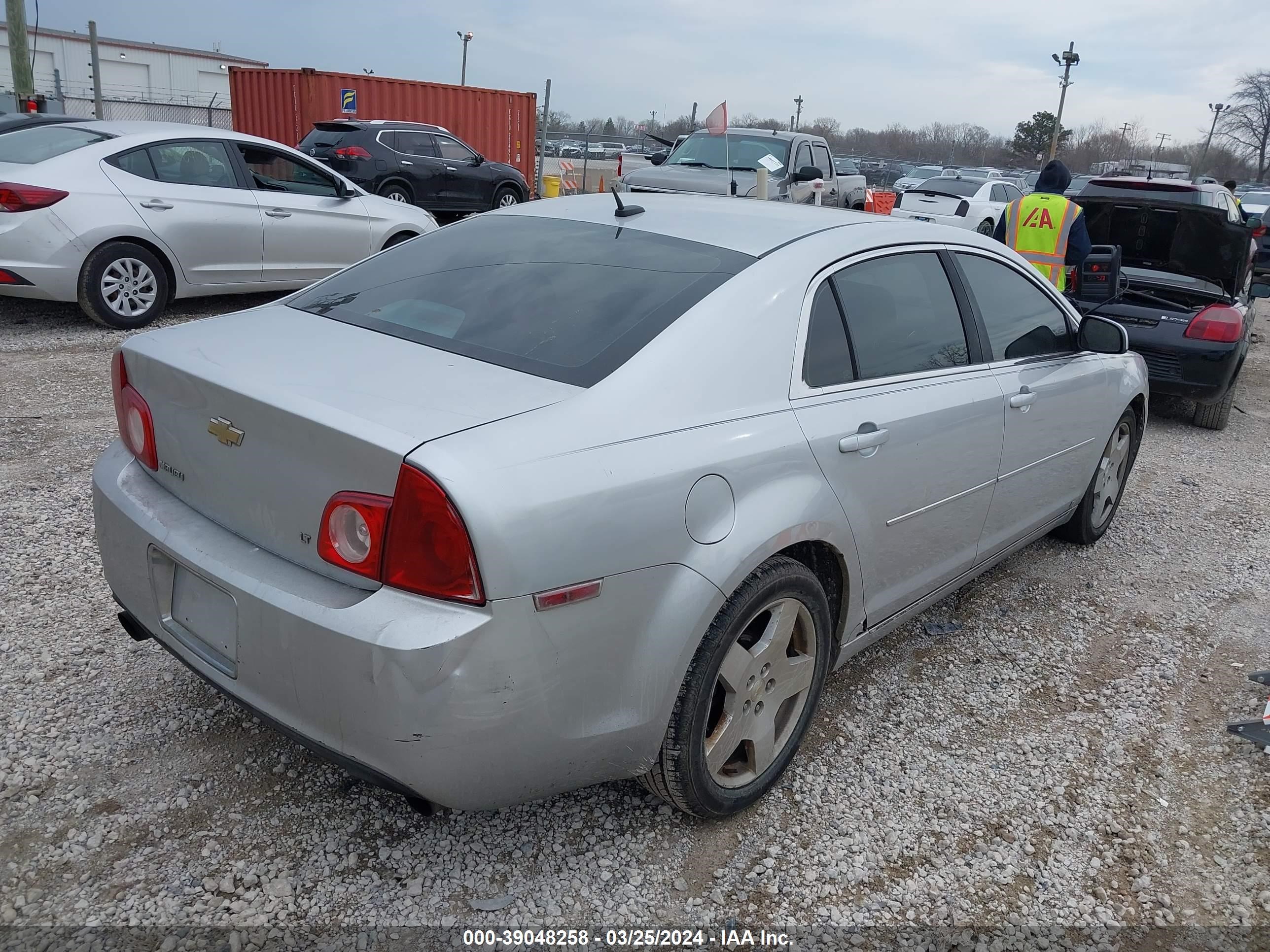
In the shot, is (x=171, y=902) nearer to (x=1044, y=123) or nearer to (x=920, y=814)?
(x=920, y=814)

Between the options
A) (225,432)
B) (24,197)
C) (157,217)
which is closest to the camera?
(225,432)

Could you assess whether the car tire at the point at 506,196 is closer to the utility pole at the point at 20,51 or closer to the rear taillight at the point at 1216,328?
the utility pole at the point at 20,51

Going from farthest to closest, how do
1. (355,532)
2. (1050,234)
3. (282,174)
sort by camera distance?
1. (282,174)
2. (1050,234)
3. (355,532)

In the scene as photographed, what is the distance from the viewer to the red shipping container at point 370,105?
62.2 feet

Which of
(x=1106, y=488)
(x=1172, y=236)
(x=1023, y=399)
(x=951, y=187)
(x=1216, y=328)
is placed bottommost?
(x=1106, y=488)

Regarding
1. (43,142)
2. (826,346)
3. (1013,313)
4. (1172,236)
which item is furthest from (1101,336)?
(43,142)

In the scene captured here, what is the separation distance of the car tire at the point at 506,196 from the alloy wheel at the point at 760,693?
1557 centimetres

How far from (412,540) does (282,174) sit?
7.55 metres

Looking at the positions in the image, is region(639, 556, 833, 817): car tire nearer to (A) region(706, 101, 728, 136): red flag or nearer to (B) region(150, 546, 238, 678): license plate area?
(B) region(150, 546, 238, 678): license plate area

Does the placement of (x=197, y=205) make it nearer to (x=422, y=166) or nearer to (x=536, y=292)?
(x=536, y=292)

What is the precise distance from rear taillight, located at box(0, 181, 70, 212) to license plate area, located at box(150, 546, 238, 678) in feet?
18.7

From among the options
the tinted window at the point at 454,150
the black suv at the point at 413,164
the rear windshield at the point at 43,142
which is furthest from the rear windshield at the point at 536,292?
the tinted window at the point at 454,150

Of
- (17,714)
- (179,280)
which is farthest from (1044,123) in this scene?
(17,714)

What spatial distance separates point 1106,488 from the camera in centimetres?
478
